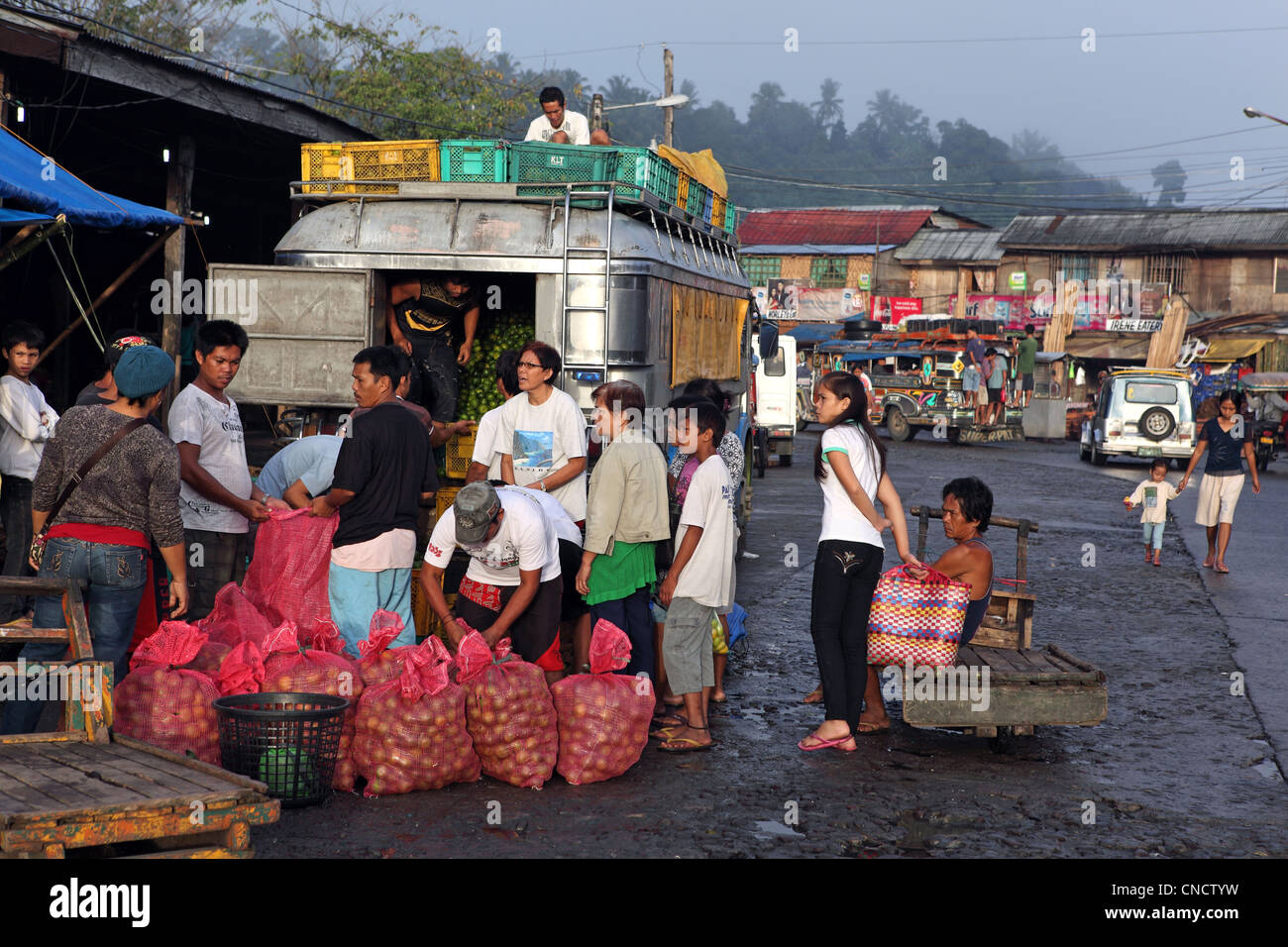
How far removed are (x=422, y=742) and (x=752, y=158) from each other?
100 meters

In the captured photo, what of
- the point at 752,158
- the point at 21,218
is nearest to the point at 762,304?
the point at 21,218

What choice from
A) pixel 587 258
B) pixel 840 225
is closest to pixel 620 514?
pixel 587 258

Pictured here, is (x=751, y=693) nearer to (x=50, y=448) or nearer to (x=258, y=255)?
(x=50, y=448)

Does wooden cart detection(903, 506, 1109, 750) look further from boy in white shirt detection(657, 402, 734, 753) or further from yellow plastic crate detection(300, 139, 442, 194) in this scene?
yellow plastic crate detection(300, 139, 442, 194)

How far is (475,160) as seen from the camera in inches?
340

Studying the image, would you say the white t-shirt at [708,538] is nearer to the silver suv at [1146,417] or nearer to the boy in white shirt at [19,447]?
the boy in white shirt at [19,447]

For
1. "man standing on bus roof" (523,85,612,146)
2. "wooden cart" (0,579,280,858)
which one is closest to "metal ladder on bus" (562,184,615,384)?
"man standing on bus roof" (523,85,612,146)

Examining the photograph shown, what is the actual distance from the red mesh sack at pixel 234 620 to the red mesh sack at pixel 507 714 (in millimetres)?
1193

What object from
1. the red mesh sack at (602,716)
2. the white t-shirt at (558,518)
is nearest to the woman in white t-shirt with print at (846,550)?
the red mesh sack at (602,716)

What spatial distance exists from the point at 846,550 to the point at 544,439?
187 centimetres

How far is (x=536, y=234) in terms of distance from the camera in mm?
8227

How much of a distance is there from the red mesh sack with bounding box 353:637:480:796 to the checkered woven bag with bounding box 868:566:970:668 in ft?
6.98

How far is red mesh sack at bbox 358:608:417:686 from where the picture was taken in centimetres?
543

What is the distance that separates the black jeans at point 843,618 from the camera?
6.07 metres
